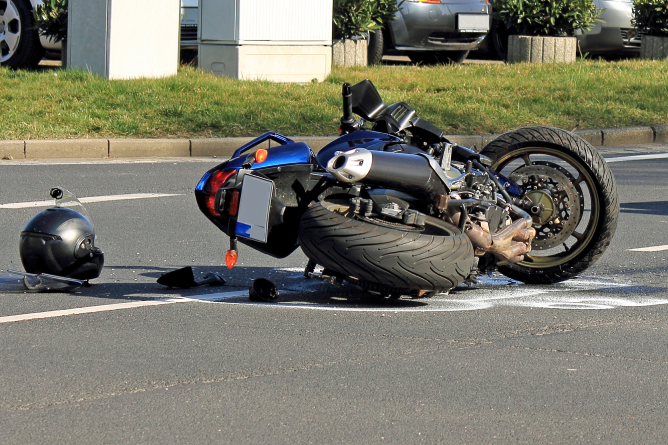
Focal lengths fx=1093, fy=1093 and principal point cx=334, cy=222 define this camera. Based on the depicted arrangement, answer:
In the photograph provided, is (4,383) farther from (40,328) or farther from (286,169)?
(286,169)

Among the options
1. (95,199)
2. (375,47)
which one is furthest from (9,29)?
(95,199)

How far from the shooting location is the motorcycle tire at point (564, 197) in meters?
5.66

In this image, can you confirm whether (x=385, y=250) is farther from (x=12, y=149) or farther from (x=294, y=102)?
(x=294, y=102)

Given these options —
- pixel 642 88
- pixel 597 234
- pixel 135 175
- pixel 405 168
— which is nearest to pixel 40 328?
pixel 405 168

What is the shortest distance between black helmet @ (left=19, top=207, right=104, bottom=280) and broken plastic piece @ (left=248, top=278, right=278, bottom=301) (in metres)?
0.87

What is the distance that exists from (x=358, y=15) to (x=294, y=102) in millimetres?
3787

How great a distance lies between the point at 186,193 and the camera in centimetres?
881

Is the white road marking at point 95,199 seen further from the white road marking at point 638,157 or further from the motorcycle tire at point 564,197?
the white road marking at point 638,157

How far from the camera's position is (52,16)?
1376cm

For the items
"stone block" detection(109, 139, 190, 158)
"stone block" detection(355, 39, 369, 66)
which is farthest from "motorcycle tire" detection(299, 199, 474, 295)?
"stone block" detection(355, 39, 369, 66)

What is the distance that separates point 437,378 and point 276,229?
1.30 meters

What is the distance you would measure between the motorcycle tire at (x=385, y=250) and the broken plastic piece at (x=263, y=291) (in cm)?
49

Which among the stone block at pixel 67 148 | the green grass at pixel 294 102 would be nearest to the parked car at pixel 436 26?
the green grass at pixel 294 102

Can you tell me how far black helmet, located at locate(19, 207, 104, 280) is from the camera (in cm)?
553
